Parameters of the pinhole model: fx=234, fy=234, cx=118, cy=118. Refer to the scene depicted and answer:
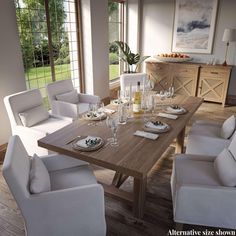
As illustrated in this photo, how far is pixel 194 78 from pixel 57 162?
13.6 ft

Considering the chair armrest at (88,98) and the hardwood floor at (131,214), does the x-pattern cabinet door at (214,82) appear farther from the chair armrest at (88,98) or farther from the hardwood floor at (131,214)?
the hardwood floor at (131,214)

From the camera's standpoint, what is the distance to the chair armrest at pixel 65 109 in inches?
135

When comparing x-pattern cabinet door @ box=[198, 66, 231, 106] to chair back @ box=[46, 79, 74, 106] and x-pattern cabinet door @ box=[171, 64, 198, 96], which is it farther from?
chair back @ box=[46, 79, 74, 106]

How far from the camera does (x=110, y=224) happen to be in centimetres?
210

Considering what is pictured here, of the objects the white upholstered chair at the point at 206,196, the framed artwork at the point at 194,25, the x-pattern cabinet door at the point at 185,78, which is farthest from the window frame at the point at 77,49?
the white upholstered chair at the point at 206,196

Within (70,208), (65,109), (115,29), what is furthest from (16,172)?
(115,29)

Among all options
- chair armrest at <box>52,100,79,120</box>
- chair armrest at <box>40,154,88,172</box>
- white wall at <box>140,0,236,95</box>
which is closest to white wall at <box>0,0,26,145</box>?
chair armrest at <box>52,100,79,120</box>

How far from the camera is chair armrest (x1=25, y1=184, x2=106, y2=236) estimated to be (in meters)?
1.59

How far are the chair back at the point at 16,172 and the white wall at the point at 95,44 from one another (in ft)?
10.6

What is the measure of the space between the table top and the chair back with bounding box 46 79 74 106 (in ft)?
4.13

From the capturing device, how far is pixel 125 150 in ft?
6.25

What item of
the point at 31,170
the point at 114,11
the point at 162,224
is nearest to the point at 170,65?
the point at 114,11

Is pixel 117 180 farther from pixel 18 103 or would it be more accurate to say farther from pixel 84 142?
pixel 18 103

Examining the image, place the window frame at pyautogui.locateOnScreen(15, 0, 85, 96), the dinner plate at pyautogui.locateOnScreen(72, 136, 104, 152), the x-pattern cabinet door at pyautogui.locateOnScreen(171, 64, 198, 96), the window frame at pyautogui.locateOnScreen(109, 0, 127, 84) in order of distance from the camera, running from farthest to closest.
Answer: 1. the window frame at pyautogui.locateOnScreen(109, 0, 127, 84)
2. the x-pattern cabinet door at pyautogui.locateOnScreen(171, 64, 198, 96)
3. the window frame at pyautogui.locateOnScreen(15, 0, 85, 96)
4. the dinner plate at pyautogui.locateOnScreen(72, 136, 104, 152)
